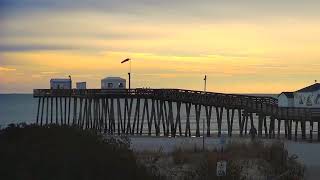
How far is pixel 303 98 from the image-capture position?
49500 mm

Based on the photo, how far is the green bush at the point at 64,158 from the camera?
48.5 ft

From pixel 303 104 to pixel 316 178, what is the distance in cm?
2609

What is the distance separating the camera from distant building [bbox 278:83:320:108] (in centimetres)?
4856

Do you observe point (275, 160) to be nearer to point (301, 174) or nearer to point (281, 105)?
point (301, 174)

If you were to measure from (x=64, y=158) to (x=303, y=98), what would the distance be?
3650cm

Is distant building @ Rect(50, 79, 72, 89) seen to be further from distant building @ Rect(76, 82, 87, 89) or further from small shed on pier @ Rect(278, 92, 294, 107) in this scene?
small shed on pier @ Rect(278, 92, 294, 107)

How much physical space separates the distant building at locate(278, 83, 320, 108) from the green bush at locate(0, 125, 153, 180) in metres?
32.1

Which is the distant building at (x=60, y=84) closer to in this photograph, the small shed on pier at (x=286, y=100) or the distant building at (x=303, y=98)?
the small shed on pier at (x=286, y=100)

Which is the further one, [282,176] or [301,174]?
[301,174]

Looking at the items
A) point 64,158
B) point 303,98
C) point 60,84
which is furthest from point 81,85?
point 64,158

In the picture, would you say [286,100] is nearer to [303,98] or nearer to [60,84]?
[303,98]

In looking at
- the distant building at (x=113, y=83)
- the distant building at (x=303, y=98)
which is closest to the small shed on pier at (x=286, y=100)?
the distant building at (x=303, y=98)

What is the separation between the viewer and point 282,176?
1914 centimetres

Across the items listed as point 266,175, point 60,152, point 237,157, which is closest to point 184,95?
point 237,157
